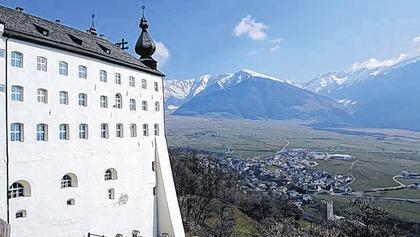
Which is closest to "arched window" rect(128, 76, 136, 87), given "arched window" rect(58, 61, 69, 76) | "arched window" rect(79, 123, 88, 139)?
"arched window" rect(79, 123, 88, 139)

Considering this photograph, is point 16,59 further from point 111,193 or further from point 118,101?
point 111,193

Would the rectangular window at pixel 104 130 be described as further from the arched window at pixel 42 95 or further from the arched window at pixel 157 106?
the arched window at pixel 157 106

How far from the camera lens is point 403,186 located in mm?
107250

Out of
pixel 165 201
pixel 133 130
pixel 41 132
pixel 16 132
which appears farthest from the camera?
pixel 165 201

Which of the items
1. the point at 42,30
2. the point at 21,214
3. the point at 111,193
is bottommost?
the point at 21,214

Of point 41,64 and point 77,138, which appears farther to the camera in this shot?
point 77,138

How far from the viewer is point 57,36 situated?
25.3 m

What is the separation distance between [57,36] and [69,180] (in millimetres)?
8603

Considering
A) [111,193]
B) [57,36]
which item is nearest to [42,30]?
[57,36]

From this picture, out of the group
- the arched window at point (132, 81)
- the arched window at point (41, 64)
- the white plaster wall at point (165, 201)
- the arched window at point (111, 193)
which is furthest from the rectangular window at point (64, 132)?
the white plaster wall at point (165, 201)

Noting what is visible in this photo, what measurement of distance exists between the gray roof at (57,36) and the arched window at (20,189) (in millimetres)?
7500

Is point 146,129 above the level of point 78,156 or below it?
above

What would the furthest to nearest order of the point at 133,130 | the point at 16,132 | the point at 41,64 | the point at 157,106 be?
the point at 157,106
the point at 133,130
the point at 41,64
the point at 16,132

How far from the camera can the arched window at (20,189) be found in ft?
70.2
